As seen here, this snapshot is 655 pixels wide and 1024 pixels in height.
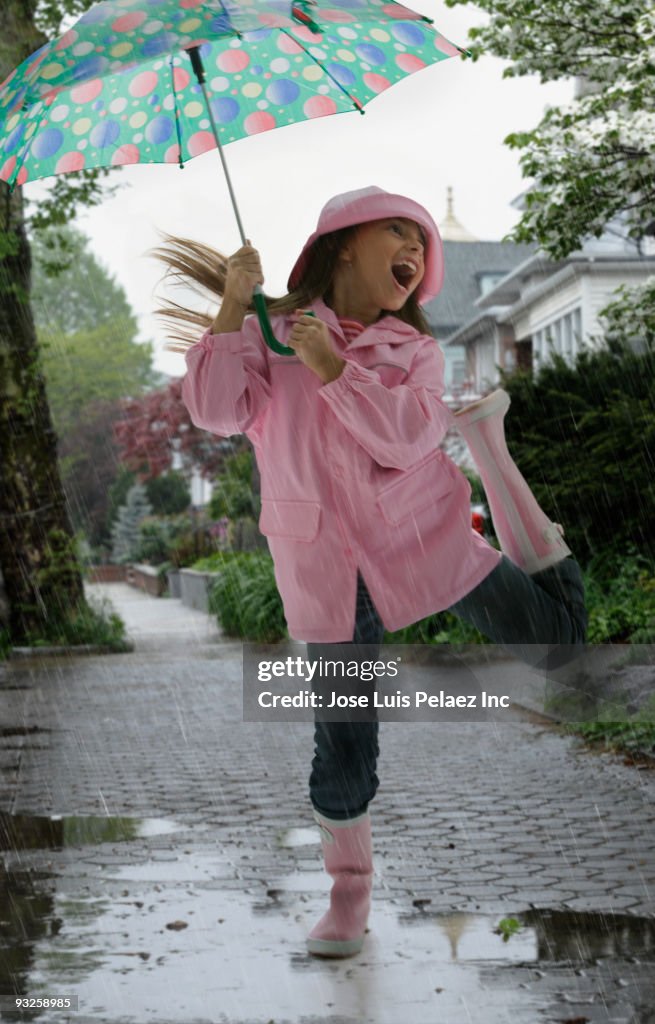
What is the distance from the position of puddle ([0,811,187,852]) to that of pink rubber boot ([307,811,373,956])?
1.93m

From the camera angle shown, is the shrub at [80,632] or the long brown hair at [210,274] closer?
the long brown hair at [210,274]

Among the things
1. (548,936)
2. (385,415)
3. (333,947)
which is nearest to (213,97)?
(385,415)

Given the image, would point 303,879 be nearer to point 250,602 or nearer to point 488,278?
point 250,602

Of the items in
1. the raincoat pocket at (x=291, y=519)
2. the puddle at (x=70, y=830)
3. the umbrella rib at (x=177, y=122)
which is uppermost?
the umbrella rib at (x=177, y=122)

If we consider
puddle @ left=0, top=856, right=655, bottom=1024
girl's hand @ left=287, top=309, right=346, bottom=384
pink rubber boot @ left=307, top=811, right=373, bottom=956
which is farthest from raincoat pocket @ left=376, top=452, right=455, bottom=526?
puddle @ left=0, top=856, right=655, bottom=1024

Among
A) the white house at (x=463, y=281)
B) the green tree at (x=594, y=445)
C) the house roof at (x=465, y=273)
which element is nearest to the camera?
the green tree at (x=594, y=445)

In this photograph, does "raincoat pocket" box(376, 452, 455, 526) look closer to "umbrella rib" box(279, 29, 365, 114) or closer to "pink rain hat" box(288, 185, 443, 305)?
"pink rain hat" box(288, 185, 443, 305)

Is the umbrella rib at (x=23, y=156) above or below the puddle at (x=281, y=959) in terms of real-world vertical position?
above

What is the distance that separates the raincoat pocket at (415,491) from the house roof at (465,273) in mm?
46008

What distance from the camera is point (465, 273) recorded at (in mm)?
52625

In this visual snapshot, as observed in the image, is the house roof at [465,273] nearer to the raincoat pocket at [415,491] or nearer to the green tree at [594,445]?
the green tree at [594,445]

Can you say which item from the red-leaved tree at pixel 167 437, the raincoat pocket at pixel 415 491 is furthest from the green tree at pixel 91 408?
the raincoat pocket at pixel 415 491

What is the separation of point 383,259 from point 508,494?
2.46ft

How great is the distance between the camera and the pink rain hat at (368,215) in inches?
145
